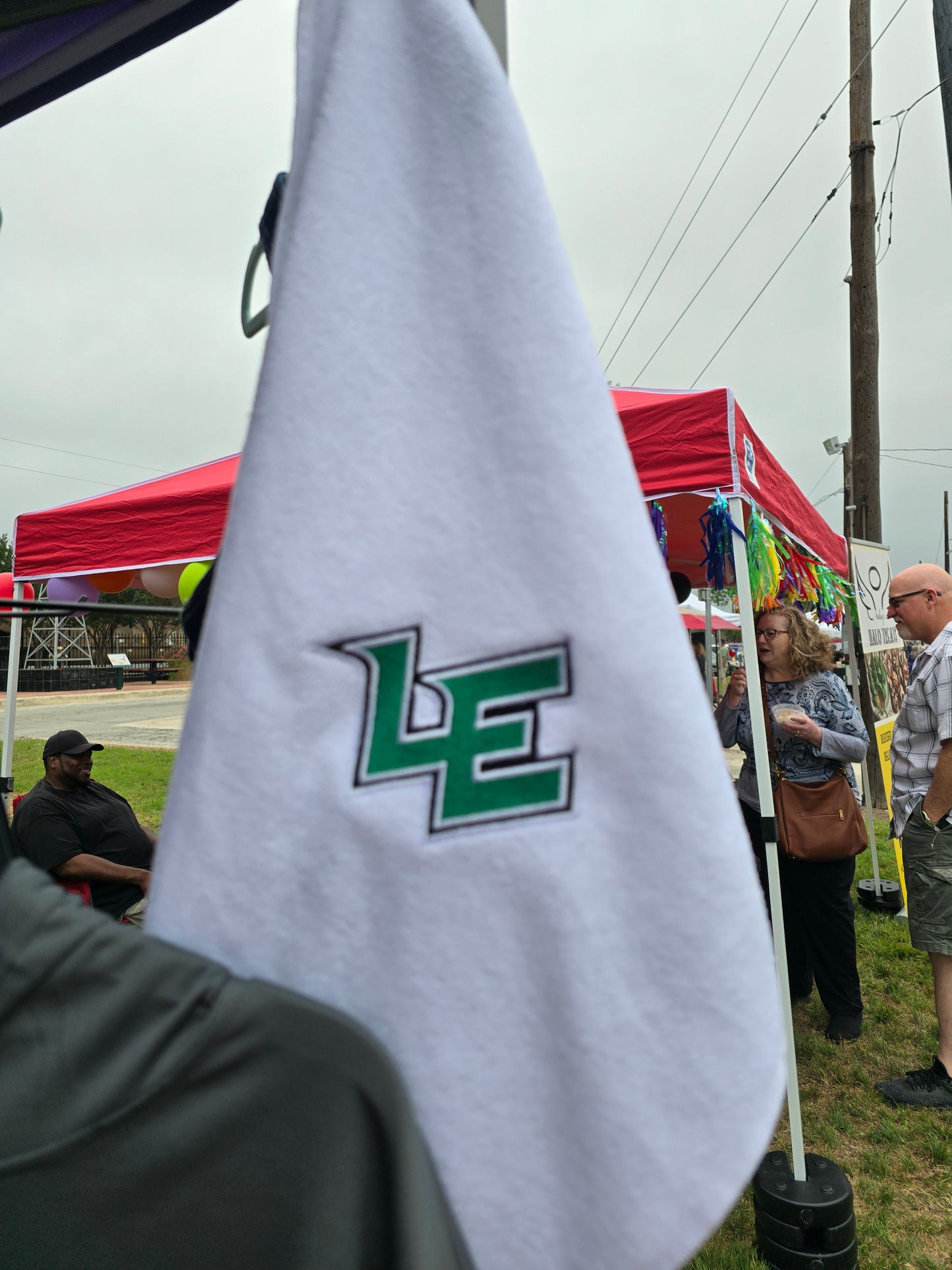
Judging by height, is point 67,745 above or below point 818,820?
above

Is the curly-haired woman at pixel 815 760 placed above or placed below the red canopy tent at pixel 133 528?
below

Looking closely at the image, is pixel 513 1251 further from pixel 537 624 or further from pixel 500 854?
pixel 537 624

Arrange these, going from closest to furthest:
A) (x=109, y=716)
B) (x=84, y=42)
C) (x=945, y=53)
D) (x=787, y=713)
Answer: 1. (x=84, y=42)
2. (x=945, y=53)
3. (x=787, y=713)
4. (x=109, y=716)

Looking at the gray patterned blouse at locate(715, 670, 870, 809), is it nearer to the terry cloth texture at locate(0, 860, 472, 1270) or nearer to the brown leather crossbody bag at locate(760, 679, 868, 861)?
the brown leather crossbody bag at locate(760, 679, 868, 861)

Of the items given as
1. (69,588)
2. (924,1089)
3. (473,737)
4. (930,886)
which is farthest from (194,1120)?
(69,588)

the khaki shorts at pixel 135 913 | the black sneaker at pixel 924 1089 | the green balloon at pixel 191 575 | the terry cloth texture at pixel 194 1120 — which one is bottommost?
the black sneaker at pixel 924 1089

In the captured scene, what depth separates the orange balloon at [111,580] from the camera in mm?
4215

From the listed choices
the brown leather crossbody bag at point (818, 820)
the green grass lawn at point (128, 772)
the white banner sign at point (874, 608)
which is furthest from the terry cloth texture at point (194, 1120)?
the green grass lawn at point (128, 772)

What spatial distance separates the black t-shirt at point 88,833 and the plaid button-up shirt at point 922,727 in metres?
3.43

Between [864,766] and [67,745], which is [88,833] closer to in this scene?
[67,745]

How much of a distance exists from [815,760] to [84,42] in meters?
3.48

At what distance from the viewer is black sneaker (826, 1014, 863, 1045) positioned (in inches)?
144

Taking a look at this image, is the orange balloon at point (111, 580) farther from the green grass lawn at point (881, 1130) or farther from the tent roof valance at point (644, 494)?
the green grass lawn at point (881, 1130)

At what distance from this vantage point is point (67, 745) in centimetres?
371
